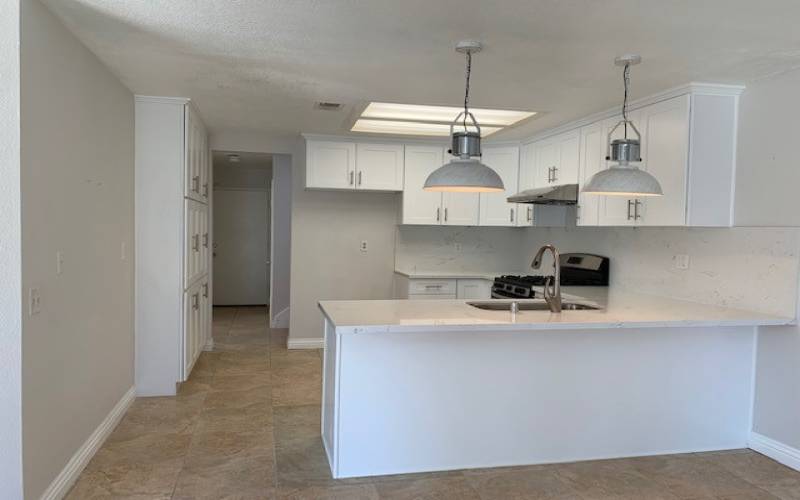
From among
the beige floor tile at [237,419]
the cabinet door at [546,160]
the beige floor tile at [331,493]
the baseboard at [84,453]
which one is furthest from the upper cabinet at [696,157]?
the baseboard at [84,453]

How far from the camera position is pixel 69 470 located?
2848 mm

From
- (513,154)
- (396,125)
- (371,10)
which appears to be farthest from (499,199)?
(371,10)

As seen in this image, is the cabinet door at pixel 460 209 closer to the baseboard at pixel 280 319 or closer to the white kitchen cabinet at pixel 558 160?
the white kitchen cabinet at pixel 558 160

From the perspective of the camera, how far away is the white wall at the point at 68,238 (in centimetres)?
238

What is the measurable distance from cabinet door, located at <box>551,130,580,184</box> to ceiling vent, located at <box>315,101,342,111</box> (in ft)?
6.10

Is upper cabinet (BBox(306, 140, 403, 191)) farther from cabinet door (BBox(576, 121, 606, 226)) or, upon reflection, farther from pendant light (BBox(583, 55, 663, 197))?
pendant light (BBox(583, 55, 663, 197))

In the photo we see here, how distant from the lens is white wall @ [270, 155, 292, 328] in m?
6.92

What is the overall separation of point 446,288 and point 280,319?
2.64 m

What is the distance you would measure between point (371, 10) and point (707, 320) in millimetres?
2297

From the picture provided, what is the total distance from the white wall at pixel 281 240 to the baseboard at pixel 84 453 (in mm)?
3212

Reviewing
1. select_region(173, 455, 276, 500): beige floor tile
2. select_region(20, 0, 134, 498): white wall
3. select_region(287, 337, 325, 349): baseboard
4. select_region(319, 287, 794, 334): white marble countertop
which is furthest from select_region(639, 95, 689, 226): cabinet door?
select_region(287, 337, 325, 349): baseboard

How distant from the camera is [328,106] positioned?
4.30 meters

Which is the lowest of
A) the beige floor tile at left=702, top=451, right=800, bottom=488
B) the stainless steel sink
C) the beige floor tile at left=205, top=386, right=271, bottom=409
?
the beige floor tile at left=205, top=386, right=271, bottom=409

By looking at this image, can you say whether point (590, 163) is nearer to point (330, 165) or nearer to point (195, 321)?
point (330, 165)
